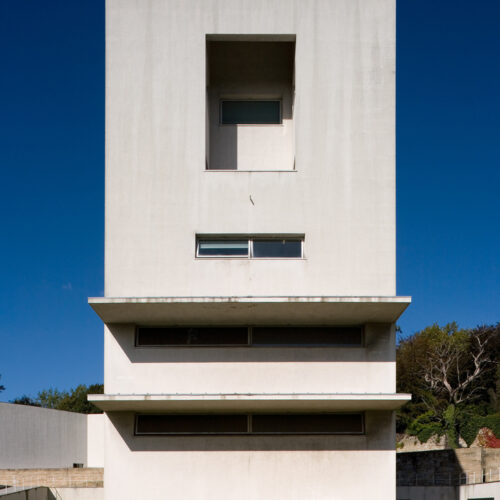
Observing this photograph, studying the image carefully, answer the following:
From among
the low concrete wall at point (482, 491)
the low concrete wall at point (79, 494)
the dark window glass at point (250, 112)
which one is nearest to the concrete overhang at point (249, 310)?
the dark window glass at point (250, 112)

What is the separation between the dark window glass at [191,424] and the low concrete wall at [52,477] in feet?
31.4

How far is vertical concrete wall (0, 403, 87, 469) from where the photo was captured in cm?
2856

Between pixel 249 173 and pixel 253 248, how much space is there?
1.71m

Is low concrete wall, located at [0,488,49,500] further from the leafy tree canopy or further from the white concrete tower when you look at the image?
the leafy tree canopy

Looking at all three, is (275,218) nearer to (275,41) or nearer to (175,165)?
(175,165)

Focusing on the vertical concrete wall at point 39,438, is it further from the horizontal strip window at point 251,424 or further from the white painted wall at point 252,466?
the horizontal strip window at point 251,424

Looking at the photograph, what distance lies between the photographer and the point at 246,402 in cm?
1501

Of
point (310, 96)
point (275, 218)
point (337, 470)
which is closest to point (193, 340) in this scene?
point (275, 218)

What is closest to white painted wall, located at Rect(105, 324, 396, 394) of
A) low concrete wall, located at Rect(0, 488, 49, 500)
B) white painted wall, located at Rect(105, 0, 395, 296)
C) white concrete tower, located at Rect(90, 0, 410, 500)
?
white concrete tower, located at Rect(90, 0, 410, 500)

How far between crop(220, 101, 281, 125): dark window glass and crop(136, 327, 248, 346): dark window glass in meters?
5.32

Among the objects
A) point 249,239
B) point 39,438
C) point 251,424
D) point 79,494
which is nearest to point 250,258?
point 249,239

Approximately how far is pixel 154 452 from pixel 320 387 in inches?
161

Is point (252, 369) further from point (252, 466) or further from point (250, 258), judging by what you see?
point (250, 258)

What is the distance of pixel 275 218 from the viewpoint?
15547 millimetres
